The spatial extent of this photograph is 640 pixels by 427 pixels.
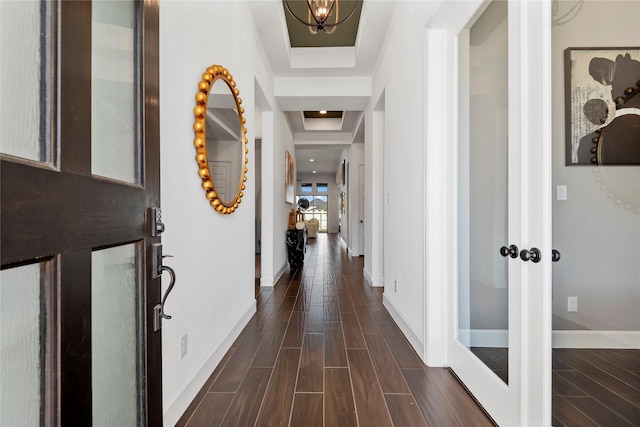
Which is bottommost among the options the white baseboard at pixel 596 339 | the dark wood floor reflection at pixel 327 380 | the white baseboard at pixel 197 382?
the dark wood floor reflection at pixel 327 380

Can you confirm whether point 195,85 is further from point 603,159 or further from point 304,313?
point 304,313

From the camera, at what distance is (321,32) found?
11.5 ft

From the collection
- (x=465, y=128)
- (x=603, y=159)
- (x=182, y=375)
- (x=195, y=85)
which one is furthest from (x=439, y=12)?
(x=182, y=375)

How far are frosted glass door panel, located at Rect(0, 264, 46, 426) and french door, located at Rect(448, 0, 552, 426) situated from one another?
5.16ft

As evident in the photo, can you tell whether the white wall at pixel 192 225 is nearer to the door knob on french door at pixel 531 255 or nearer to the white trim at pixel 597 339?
the door knob on french door at pixel 531 255

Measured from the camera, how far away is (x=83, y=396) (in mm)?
695

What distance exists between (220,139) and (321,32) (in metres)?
2.24

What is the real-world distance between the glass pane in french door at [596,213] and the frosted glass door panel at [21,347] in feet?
5.30

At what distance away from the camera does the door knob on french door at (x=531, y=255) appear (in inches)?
47.9

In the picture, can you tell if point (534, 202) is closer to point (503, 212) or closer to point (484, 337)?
point (503, 212)

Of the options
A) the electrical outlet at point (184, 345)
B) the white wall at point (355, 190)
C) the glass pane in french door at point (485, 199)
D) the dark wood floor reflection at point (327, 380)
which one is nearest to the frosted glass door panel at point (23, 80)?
the electrical outlet at point (184, 345)

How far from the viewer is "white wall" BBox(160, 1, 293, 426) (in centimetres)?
146

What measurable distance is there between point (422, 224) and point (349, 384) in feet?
3.75

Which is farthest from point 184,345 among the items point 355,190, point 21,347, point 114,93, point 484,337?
point 355,190
